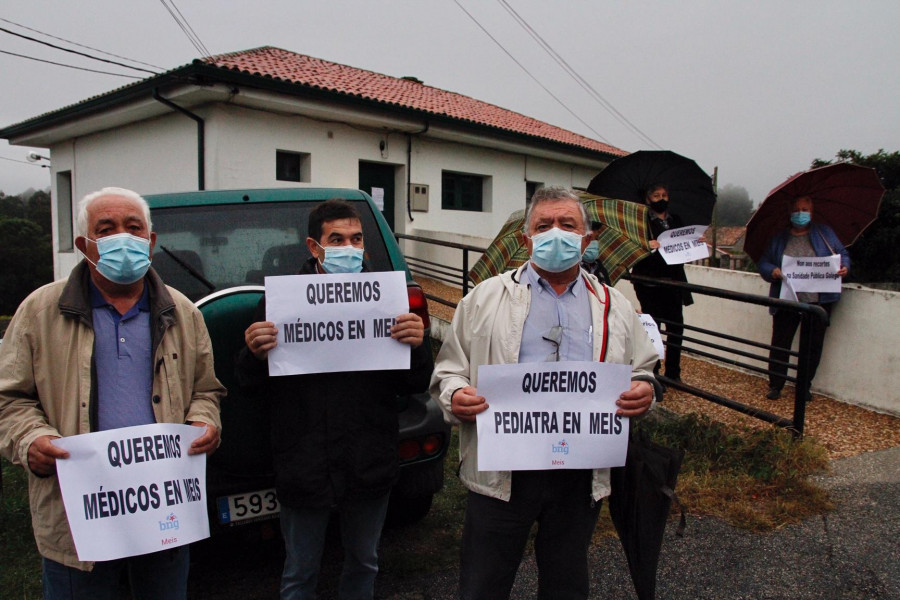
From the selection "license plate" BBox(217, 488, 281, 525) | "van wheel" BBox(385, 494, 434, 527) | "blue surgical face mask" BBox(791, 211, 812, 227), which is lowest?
"van wheel" BBox(385, 494, 434, 527)

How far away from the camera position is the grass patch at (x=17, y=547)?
3.07 m

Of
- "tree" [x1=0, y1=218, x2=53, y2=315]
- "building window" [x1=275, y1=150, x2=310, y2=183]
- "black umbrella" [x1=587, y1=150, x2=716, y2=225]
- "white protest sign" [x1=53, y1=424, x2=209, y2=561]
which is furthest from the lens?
"tree" [x1=0, y1=218, x2=53, y2=315]

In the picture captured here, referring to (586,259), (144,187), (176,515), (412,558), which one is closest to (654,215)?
(586,259)

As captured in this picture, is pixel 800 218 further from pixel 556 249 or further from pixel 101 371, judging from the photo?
pixel 101 371

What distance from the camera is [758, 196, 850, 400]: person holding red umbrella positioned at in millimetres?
5613

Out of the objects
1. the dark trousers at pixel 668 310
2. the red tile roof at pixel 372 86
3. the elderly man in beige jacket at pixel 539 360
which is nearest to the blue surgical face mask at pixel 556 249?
the elderly man in beige jacket at pixel 539 360

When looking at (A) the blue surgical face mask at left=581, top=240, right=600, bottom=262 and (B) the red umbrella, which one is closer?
(A) the blue surgical face mask at left=581, top=240, right=600, bottom=262

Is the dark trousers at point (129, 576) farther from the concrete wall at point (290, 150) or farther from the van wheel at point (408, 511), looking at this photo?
the concrete wall at point (290, 150)

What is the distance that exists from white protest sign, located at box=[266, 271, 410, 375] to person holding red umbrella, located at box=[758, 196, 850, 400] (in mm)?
4413

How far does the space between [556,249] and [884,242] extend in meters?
8.95

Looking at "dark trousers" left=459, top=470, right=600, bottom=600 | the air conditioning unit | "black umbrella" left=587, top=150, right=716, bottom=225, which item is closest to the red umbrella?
"black umbrella" left=587, top=150, right=716, bottom=225

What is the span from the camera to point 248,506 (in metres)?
2.73

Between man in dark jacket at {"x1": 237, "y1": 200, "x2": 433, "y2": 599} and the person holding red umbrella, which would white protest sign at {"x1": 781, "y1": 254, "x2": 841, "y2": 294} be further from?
man in dark jacket at {"x1": 237, "y1": 200, "x2": 433, "y2": 599}

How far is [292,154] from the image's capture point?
41.5 feet
